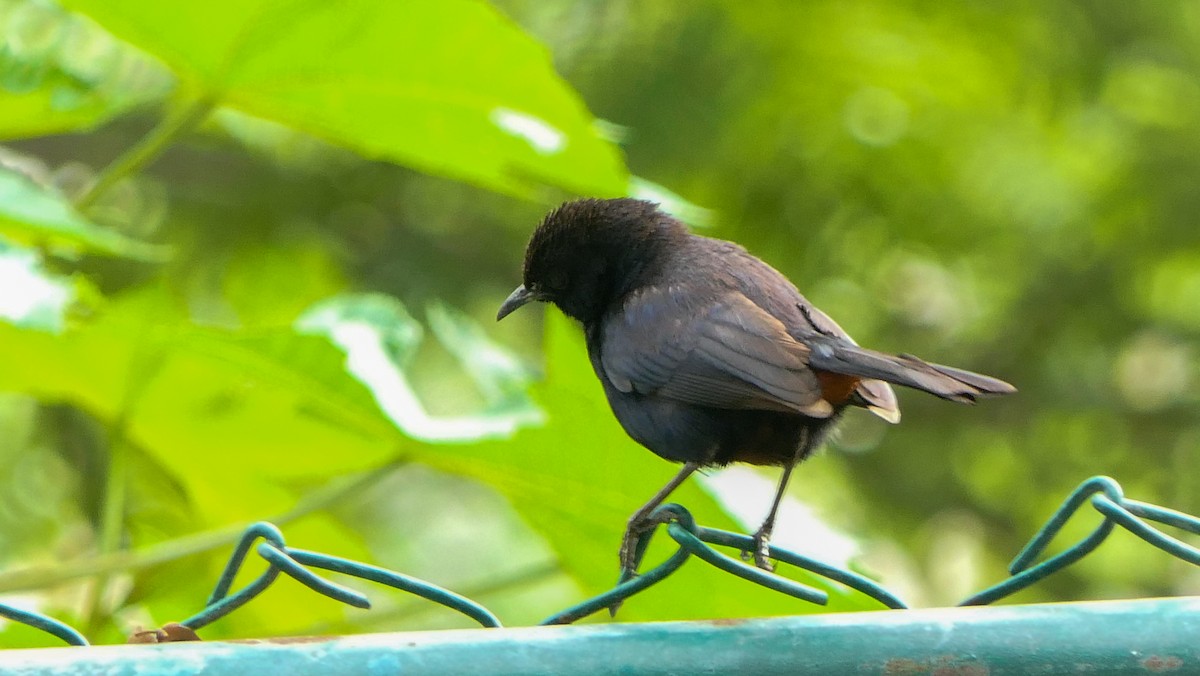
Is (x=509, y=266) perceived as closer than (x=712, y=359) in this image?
No

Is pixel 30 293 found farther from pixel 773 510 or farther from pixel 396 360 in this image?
pixel 773 510

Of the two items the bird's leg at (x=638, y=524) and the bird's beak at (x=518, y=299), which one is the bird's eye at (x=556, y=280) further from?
the bird's leg at (x=638, y=524)

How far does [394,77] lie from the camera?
2498 mm

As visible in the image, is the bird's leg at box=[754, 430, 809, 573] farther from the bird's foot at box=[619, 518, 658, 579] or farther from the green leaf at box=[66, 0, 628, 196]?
the green leaf at box=[66, 0, 628, 196]

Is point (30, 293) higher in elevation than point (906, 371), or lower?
lower

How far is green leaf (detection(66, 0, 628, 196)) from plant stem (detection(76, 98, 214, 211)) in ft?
0.15

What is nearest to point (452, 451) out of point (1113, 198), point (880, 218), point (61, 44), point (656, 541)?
point (656, 541)

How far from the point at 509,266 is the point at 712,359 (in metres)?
2.00

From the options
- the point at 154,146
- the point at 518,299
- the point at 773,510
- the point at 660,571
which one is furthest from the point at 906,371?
the point at 154,146

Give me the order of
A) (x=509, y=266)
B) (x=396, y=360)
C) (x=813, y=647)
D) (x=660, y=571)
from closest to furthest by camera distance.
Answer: (x=813, y=647) → (x=660, y=571) → (x=396, y=360) → (x=509, y=266)

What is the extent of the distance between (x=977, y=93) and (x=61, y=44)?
123 inches

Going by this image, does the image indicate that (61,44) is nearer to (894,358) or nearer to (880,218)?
(894,358)

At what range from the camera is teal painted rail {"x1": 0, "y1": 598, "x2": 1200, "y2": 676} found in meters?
1.48

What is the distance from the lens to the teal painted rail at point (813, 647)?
148cm
